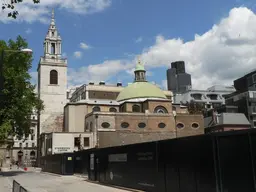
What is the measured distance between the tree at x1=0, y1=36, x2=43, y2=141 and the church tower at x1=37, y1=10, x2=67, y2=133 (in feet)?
106

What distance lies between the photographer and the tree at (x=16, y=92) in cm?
3391

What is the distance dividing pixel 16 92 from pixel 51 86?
36187 mm

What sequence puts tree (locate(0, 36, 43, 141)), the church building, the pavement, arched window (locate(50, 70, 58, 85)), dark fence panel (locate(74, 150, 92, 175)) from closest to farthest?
the pavement, dark fence panel (locate(74, 150, 92, 175)), tree (locate(0, 36, 43, 141)), the church building, arched window (locate(50, 70, 58, 85))

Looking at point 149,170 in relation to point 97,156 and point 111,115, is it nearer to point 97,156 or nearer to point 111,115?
point 97,156

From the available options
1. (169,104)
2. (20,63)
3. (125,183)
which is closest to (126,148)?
(125,183)

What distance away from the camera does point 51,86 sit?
70.7 m

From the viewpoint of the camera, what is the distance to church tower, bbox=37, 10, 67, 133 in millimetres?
69250

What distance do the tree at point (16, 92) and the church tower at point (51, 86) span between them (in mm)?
32366

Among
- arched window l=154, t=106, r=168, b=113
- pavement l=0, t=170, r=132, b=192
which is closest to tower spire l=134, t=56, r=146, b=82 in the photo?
arched window l=154, t=106, r=168, b=113

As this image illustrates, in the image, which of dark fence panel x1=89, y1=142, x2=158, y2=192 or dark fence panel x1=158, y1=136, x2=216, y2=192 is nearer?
dark fence panel x1=158, y1=136, x2=216, y2=192

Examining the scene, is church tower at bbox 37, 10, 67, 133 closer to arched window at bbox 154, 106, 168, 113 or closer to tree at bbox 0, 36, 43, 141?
arched window at bbox 154, 106, 168, 113

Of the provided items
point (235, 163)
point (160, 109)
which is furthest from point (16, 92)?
point (160, 109)

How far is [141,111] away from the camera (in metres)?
64.1

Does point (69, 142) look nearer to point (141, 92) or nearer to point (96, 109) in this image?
point (96, 109)
